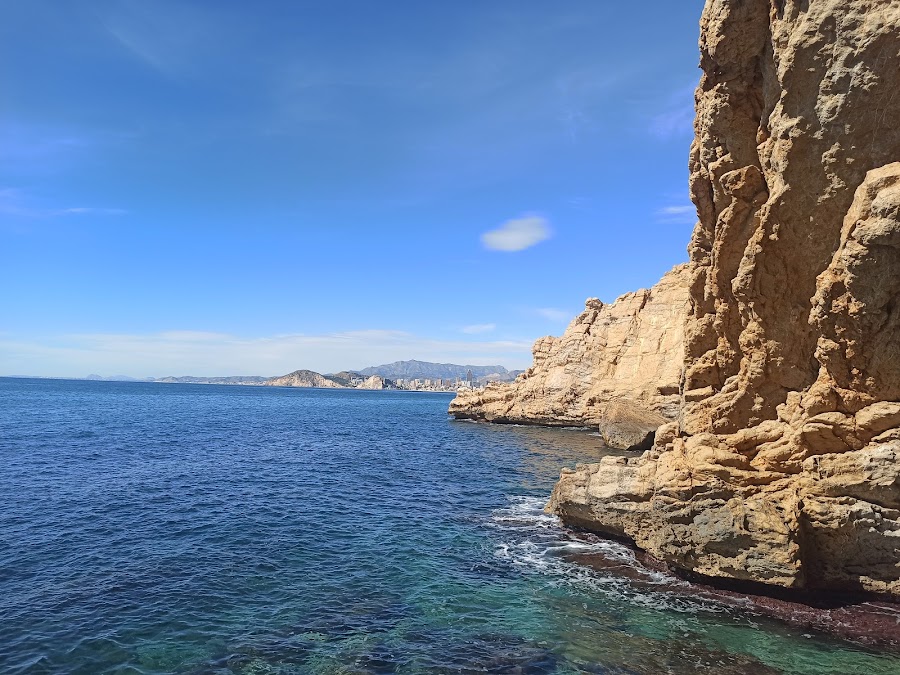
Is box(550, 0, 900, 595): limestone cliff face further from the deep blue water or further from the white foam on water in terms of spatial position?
the deep blue water

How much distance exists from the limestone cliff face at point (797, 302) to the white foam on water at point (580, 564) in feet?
3.94

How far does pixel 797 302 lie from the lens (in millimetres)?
17875

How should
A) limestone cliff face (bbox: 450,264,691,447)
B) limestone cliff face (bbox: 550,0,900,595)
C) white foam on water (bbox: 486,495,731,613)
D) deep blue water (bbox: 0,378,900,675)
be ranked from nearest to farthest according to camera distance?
1. limestone cliff face (bbox: 550,0,900,595)
2. deep blue water (bbox: 0,378,900,675)
3. white foam on water (bbox: 486,495,731,613)
4. limestone cliff face (bbox: 450,264,691,447)

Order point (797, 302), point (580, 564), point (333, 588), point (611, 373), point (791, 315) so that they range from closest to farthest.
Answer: point (797, 302)
point (791, 315)
point (333, 588)
point (580, 564)
point (611, 373)

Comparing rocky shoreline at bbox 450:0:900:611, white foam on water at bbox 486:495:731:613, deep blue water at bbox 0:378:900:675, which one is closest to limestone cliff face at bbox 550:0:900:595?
rocky shoreline at bbox 450:0:900:611

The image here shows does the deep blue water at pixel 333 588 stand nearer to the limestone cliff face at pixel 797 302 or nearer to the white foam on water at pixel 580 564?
the white foam on water at pixel 580 564

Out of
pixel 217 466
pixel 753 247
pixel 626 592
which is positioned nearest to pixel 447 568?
pixel 626 592

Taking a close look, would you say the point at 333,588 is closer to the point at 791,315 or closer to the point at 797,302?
the point at 791,315

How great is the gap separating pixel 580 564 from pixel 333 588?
10311mm

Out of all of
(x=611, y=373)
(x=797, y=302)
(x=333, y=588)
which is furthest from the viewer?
(x=611, y=373)

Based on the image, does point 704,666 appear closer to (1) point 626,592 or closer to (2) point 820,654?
(2) point 820,654

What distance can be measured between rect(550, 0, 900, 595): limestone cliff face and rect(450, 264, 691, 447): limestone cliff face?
3697cm

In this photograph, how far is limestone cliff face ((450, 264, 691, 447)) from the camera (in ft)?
194

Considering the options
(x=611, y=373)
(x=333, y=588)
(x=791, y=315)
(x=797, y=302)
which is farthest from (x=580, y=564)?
(x=611, y=373)
